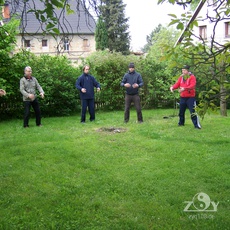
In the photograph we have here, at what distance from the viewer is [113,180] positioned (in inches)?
182

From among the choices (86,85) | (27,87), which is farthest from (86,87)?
(27,87)

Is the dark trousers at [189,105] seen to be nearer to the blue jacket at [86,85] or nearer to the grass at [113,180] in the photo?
the grass at [113,180]

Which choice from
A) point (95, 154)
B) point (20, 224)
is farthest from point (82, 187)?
point (95, 154)

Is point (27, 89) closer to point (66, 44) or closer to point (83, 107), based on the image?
point (83, 107)

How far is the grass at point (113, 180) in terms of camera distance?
3512 millimetres

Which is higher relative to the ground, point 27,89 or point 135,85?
point 135,85

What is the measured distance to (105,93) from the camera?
14.2m

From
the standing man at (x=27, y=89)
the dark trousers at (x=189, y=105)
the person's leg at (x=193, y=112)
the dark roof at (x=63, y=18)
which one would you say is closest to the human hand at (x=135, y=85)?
the dark trousers at (x=189, y=105)
